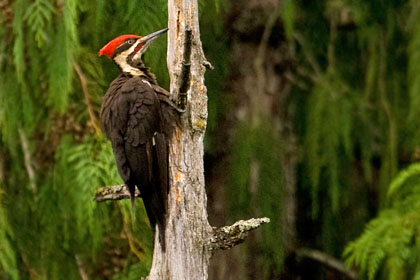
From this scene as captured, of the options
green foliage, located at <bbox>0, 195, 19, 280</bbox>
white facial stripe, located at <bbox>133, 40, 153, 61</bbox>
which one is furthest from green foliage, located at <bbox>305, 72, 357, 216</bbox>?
green foliage, located at <bbox>0, 195, 19, 280</bbox>

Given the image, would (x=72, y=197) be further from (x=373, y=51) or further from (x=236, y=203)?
(x=373, y=51)

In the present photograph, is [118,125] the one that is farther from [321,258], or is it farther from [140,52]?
[321,258]

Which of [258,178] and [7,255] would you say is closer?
[7,255]

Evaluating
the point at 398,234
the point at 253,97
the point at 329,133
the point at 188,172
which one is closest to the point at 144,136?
the point at 188,172

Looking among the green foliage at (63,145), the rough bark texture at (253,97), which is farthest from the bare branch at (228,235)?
the rough bark texture at (253,97)

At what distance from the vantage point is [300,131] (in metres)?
4.20

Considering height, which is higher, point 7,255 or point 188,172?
point 188,172

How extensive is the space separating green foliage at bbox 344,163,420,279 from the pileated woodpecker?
93 cm

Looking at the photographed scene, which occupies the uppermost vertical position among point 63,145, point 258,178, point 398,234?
point 63,145

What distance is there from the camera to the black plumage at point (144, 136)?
2.76 meters

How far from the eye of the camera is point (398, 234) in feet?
10.8

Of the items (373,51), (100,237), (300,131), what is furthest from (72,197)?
(373,51)

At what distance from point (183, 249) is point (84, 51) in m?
1.22

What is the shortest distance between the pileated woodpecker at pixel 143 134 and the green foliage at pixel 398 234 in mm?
932
